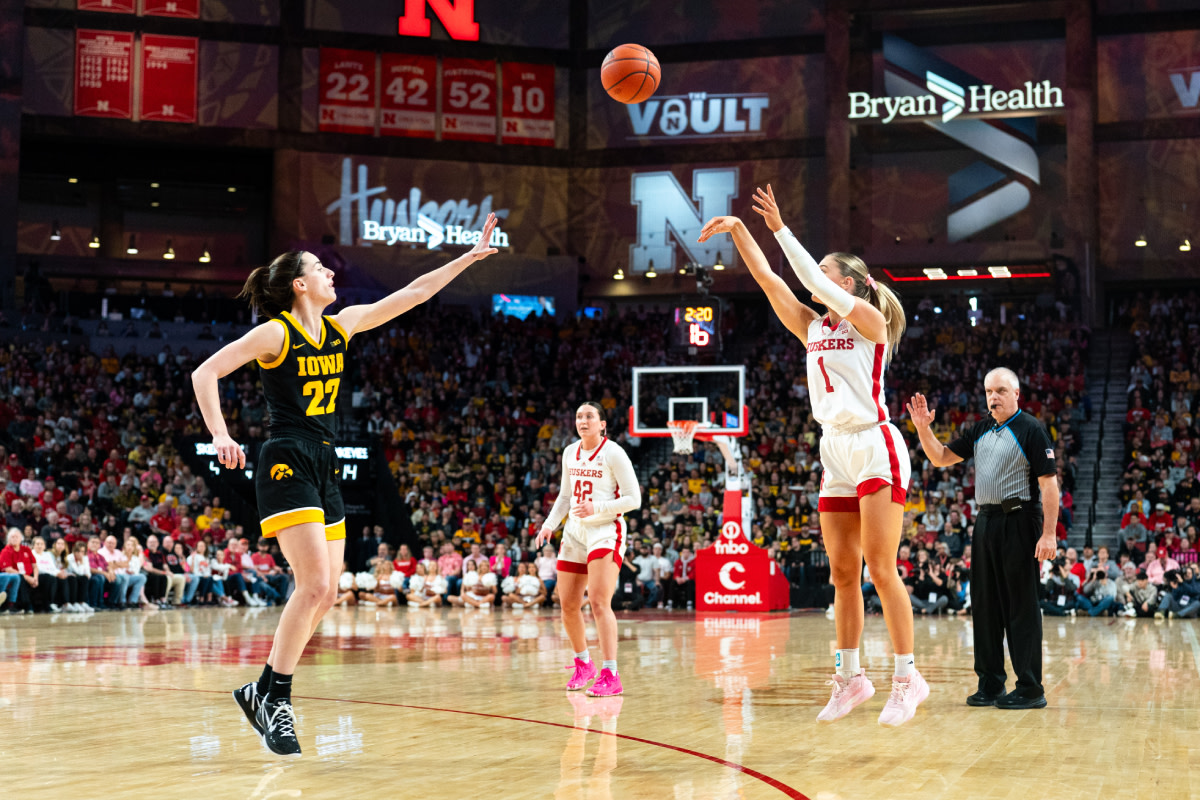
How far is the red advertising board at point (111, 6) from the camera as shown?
32719 mm

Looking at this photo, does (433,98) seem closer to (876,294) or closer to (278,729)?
(876,294)

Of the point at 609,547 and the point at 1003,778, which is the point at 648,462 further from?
the point at 1003,778

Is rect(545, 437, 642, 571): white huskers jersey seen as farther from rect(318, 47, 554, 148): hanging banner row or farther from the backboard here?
rect(318, 47, 554, 148): hanging banner row

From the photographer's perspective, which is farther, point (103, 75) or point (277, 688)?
point (103, 75)

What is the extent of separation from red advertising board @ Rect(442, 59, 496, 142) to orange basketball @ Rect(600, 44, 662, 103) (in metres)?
25.8

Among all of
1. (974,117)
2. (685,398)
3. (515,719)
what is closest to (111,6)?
(685,398)

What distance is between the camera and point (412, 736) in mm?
6258

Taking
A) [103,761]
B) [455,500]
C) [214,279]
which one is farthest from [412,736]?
[214,279]

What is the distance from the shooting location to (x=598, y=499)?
8867 mm

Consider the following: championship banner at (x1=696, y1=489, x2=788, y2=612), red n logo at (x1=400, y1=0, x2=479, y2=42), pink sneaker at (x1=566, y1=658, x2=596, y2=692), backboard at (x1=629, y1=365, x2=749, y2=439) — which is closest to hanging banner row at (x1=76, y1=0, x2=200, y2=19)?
red n logo at (x1=400, y1=0, x2=479, y2=42)

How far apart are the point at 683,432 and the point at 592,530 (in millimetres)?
11468

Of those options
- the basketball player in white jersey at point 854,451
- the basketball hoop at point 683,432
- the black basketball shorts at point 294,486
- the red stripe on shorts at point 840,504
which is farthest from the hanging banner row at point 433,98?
the black basketball shorts at point 294,486

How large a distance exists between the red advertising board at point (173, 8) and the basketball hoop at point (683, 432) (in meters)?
20.8

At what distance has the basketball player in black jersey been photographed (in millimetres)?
5539
